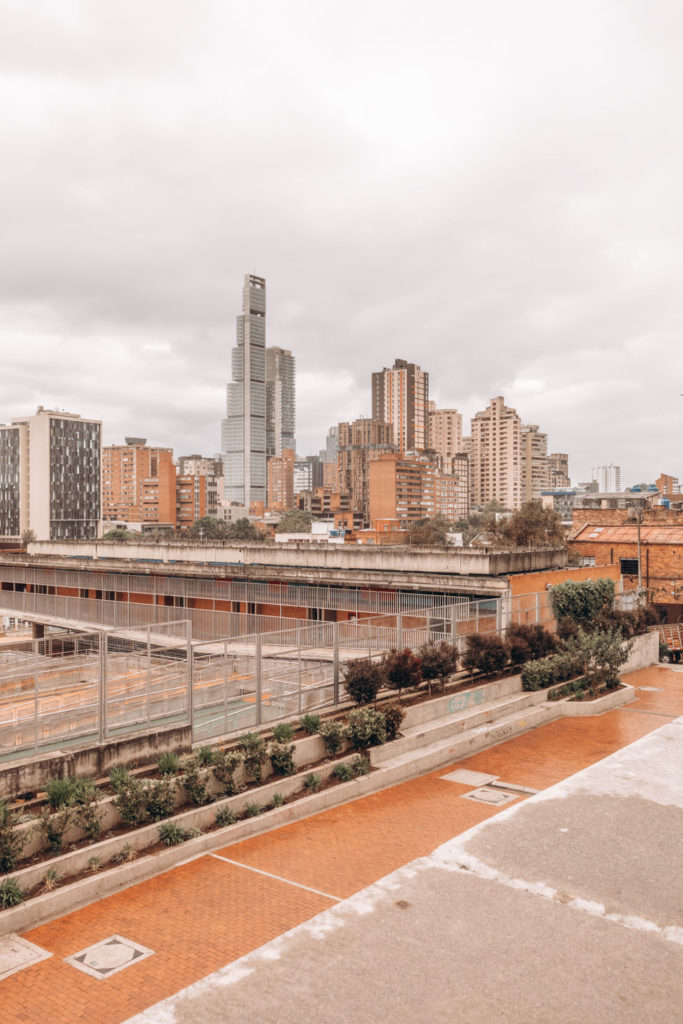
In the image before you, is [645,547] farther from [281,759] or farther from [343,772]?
[281,759]

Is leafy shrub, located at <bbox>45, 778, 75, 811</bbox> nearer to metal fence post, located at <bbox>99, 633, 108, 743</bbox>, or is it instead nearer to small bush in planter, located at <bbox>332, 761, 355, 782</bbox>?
metal fence post, located at <bbox>99, 633, 108, 743</bbox>

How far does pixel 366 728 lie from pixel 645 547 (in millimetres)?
38670

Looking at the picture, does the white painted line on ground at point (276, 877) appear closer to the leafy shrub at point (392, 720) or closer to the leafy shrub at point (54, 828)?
the leafy shrub at point (54, 828)

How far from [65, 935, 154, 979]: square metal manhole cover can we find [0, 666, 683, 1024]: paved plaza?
24mm

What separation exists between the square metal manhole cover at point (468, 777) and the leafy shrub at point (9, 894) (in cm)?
869

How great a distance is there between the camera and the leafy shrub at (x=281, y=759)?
1402 centimetres

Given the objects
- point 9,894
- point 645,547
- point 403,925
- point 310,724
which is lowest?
point 403,925

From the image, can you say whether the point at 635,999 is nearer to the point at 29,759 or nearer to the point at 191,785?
the point at 191,785

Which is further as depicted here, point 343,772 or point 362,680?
point 362,680

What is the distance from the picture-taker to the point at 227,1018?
293 inches

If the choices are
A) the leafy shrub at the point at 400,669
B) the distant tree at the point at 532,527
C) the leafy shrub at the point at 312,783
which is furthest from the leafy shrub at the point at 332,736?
the distant tree at the point at 532,527

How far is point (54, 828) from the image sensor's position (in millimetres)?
10633

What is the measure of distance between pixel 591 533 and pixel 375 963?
49.5 metres

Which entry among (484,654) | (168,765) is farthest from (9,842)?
(484,654)
